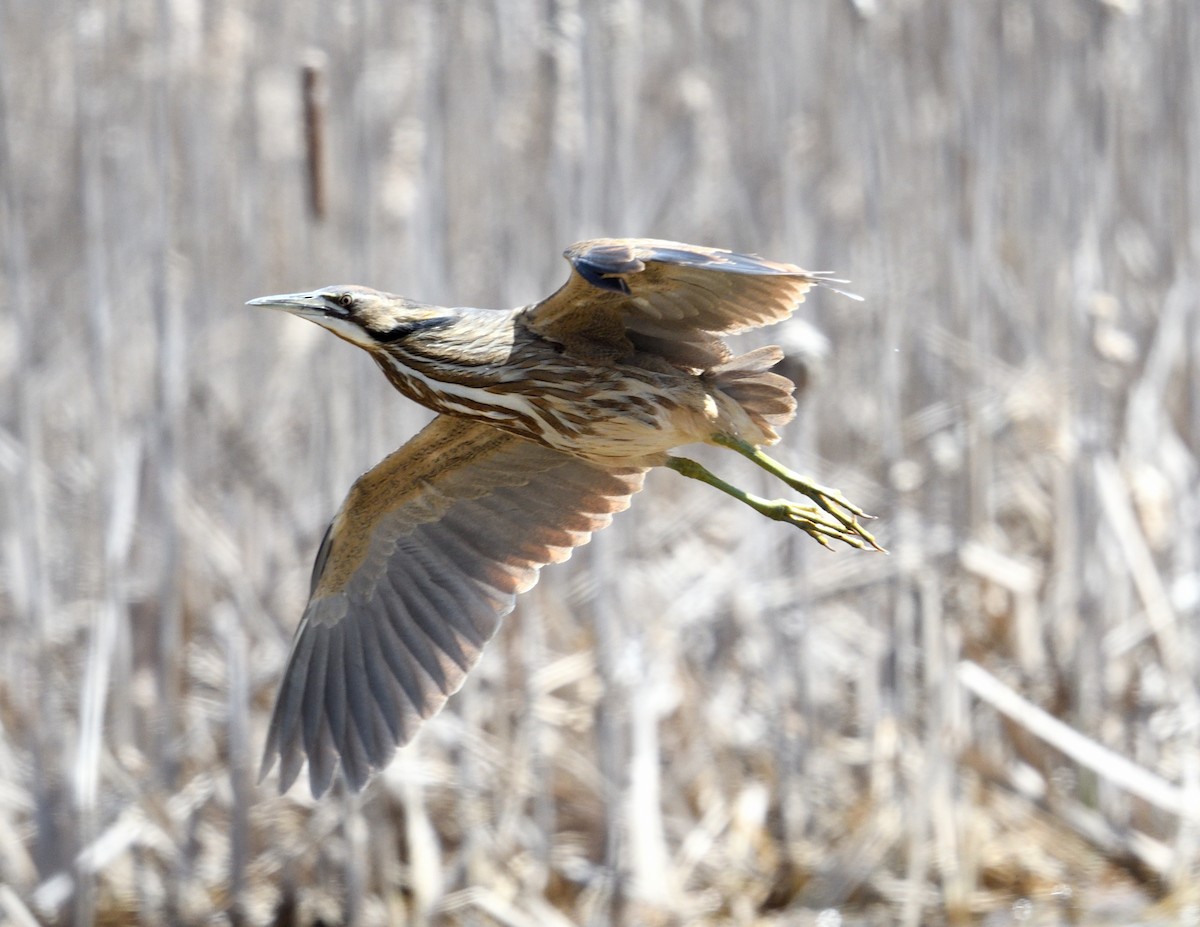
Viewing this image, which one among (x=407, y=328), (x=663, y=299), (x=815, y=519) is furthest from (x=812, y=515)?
(x=407, y=328)

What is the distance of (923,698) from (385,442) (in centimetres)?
192

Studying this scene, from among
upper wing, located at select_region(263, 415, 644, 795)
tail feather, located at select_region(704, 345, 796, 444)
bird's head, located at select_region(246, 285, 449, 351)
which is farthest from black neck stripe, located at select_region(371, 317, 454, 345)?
tail feather, located at select_region(704, 345, 796, 444)

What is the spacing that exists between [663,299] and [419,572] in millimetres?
1222

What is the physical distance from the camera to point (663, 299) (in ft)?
11.2

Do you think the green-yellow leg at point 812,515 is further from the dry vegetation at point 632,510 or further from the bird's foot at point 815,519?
the dry vegetation at point 632,510

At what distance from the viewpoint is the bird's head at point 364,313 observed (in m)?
3.70

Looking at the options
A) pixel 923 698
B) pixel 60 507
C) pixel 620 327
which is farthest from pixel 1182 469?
pixel 60 507

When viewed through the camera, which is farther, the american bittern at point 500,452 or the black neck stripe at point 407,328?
the black neck stripe at point 407,328

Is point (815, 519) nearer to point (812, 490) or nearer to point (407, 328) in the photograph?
point (812, 490)

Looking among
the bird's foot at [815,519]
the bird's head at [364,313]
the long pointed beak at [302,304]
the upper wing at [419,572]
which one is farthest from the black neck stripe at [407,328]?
the bird's foot at [815,519]

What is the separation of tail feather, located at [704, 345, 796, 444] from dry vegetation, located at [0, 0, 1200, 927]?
3.41 feet

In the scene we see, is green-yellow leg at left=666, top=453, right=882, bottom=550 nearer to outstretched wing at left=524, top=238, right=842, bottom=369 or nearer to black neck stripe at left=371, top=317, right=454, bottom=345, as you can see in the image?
outstretched wing at left=524, top=238, right=842, bottom=369

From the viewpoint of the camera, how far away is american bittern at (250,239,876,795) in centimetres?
344

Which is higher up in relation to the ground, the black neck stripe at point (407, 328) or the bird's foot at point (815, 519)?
the black neck stripe at point (407, 328)
